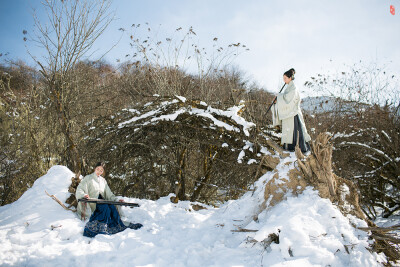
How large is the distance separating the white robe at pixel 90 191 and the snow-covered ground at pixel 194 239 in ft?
0.55

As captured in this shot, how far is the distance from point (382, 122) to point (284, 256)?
245 inches

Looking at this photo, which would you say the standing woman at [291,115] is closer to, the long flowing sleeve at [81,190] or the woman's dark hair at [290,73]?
the woman's dark hair at [290,73]

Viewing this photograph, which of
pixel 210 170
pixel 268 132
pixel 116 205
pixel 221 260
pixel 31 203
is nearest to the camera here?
pixel 221 260

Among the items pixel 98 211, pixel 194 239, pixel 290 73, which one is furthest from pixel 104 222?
pixel 290 73

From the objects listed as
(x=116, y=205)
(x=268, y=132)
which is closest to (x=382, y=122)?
(x=268, y=132)

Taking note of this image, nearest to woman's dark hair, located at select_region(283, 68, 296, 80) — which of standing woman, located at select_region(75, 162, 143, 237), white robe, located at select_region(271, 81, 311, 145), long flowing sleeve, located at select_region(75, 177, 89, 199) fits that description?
A: white robe, located at select_region(271, 81, 311, 145)

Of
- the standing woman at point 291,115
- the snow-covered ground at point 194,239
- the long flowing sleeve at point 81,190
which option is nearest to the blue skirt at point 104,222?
the snow-covered ground at point 194,239

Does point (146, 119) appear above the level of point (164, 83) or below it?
below

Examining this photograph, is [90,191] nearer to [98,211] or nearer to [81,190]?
[81,190]

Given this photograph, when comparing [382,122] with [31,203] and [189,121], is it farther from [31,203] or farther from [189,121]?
[31,203]

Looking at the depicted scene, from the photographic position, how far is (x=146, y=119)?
5637 mm

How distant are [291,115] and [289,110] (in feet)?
0.31

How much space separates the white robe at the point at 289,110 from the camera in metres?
4.32

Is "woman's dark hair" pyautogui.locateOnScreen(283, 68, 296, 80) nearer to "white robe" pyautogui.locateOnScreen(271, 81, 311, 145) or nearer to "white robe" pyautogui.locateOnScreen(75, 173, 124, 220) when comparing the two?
"white robe" pyautogui.locateOnScreen(271, 81, 311, 145)
